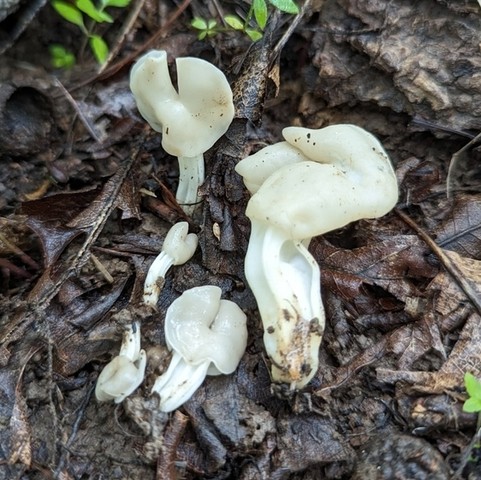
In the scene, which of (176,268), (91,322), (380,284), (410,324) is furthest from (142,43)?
(410,324)

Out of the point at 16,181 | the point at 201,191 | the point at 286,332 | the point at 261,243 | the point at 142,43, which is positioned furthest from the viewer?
the point at 142,43

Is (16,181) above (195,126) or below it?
A: below

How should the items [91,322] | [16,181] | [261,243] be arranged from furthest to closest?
[16,181], [91,322], [261,243]

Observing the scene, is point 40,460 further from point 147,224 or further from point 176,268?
point 147,224

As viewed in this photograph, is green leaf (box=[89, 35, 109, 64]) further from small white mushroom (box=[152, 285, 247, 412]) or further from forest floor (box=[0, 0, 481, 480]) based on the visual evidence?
small white mushroom (box=[152, 285, 247, 412])

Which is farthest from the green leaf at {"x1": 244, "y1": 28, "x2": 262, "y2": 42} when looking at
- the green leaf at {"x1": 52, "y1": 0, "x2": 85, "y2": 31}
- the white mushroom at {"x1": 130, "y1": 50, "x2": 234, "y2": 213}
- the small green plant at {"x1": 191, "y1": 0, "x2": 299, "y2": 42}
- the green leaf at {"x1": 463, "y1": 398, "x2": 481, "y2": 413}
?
the green leaf at {"x1": 463, "y1": 398, "x2": 481, "y2": 413}
